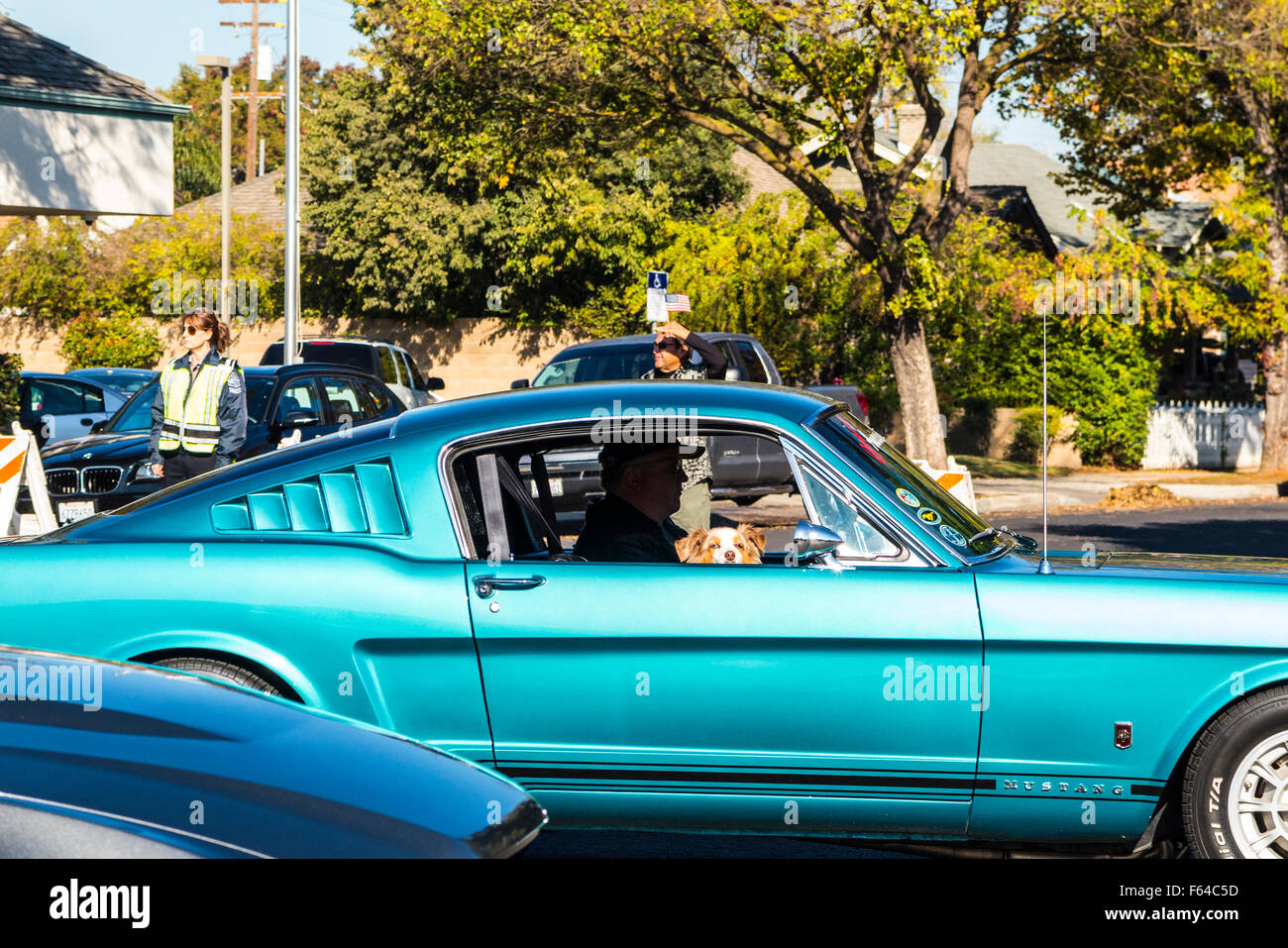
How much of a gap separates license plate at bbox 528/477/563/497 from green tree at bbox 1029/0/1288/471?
43.0 feet

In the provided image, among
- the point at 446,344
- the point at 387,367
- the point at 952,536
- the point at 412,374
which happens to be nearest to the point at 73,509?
the point at 952,536

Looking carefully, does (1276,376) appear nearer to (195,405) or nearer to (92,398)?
(92,398)

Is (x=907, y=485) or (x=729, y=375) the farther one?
(x=729, y=375)

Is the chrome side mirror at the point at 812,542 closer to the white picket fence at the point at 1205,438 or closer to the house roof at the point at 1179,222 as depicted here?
the white picket fence at the point at 1205,438

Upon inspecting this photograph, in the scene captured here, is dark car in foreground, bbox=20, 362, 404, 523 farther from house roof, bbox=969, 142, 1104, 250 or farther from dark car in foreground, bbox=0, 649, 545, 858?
house roof, bbox=969, 142, 1104, 250

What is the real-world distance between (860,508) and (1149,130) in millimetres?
22934

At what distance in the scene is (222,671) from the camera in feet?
14.7

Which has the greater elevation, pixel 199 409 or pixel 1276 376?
pixel 1276 376

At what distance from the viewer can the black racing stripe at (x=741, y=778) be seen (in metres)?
4.23

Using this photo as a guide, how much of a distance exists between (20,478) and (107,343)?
89.1 ft

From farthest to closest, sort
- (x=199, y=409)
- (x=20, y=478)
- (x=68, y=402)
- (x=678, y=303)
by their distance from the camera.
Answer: (x=68, y=402) → (x=678, y=303) → (x=20, y=478) → (x=199, y=409)

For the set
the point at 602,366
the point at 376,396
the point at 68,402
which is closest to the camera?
the point at 602,366

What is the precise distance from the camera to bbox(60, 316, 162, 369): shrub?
117ft

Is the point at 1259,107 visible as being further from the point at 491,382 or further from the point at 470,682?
the point at 470,682
